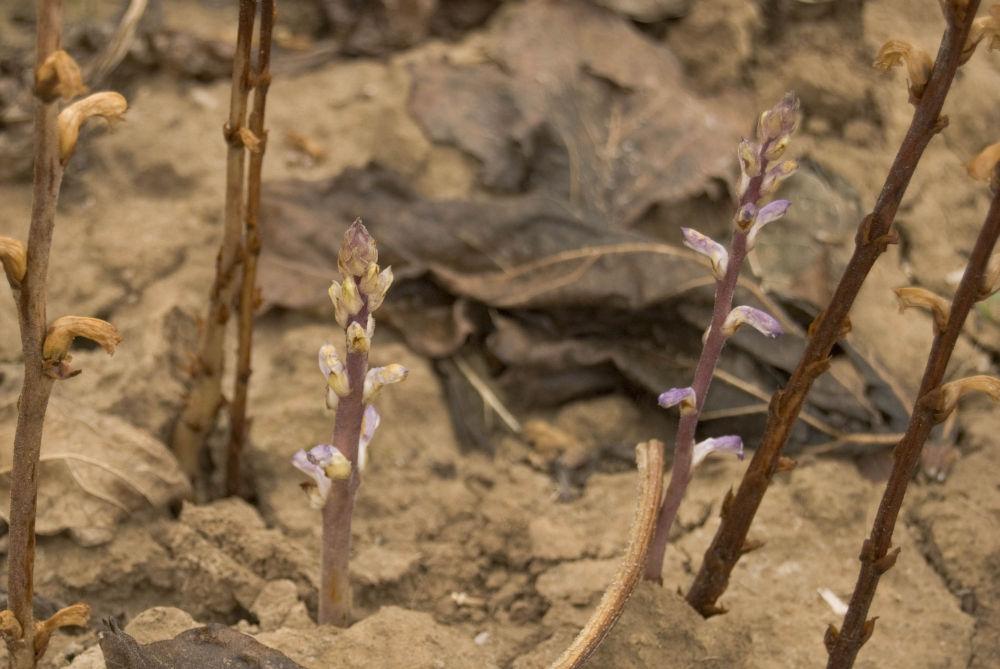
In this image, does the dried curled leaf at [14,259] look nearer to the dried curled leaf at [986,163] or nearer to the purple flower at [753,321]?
the purple flower at [753,321]

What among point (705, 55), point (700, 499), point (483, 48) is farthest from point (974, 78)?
point (700, 499)

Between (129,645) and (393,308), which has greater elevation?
(393,308)

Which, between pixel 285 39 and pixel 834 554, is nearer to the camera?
pixel 834 554

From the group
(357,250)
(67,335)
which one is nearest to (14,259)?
(67,335)

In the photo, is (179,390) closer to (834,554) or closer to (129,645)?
(129,645)

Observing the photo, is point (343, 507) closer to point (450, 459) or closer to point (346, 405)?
point (346, 405)

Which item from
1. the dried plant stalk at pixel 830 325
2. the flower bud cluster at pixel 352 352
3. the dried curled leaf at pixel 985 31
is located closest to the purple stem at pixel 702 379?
the dried plant stalk at pixel 830 325
